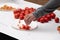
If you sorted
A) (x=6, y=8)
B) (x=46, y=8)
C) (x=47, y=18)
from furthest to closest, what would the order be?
1. (x=6, y=8)
2. (x=47, y=18)
3. (x=46, y=8)

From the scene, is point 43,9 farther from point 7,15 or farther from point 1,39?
point 7,15

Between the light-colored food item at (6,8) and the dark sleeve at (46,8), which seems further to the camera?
the light-colored food item at (6,8)

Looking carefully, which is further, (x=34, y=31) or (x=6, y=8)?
(x=6, y=8)

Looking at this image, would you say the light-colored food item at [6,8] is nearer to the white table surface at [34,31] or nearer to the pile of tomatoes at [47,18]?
the white table surface at [34,31]

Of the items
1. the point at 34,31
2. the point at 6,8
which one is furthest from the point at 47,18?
the point at 6,8

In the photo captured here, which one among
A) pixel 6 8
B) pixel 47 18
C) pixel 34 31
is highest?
pixel 6 8

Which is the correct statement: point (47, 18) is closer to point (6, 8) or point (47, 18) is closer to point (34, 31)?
point (34, 31)

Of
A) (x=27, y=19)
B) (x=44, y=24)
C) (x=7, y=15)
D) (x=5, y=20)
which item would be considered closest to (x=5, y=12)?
(x=7, y=15)

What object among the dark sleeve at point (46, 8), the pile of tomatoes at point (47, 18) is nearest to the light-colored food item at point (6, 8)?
the pile of tomatoes at point (47, 18)

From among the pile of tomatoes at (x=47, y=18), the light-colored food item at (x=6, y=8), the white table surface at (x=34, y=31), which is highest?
the light-colored food item at (x=6, y=8)

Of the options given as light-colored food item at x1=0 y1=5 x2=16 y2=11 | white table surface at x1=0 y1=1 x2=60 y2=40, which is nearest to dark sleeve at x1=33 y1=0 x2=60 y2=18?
white table surface at x1=0 y1=1 x2=60 y2=40

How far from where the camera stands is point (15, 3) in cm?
195

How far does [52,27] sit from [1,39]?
344mm

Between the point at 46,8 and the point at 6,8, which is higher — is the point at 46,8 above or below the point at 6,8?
below
